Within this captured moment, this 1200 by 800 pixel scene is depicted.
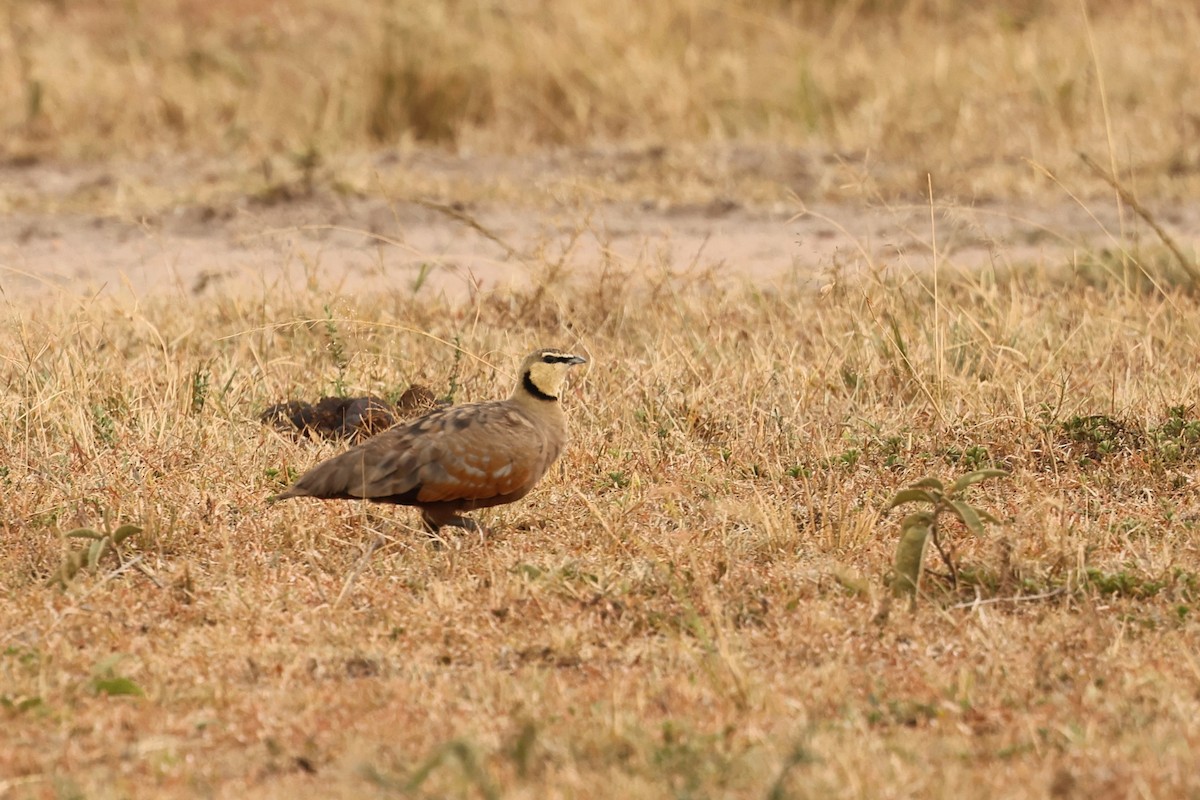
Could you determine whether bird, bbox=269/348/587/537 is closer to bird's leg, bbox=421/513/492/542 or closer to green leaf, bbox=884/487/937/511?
bird's leg, bbox=421/513/492/542

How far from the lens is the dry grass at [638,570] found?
3855 millimetres

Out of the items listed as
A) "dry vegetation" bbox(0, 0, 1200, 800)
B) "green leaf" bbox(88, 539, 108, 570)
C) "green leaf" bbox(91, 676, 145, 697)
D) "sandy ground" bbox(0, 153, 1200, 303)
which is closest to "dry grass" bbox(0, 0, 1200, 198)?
"dry vegetation" bbox(0, 0, 1200, 800)

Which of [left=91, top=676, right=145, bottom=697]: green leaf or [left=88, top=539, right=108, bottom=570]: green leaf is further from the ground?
[left=91, top=676, right=145, bottom=697]: green leaf

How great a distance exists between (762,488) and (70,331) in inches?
118

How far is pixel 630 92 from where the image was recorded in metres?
13.2

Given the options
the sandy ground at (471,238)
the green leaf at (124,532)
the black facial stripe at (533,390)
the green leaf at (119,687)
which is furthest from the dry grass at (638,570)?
the sandy ground at (471,238)

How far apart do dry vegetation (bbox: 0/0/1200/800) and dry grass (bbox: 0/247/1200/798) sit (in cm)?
1

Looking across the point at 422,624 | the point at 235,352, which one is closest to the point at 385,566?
the point at 422,624

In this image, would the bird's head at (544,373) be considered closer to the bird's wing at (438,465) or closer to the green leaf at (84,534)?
the bird's wing at (438,465)

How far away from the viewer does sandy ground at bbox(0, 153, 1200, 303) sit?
9383mm

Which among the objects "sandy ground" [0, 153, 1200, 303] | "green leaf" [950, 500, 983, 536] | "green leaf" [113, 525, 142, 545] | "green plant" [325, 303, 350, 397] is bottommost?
"sandy ground" [0, 153, 1200, 303]

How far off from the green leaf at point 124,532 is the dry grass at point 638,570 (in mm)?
130

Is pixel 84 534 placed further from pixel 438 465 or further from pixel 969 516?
pixel 969 516

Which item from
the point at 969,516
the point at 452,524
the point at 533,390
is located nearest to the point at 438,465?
the point at 452,524
